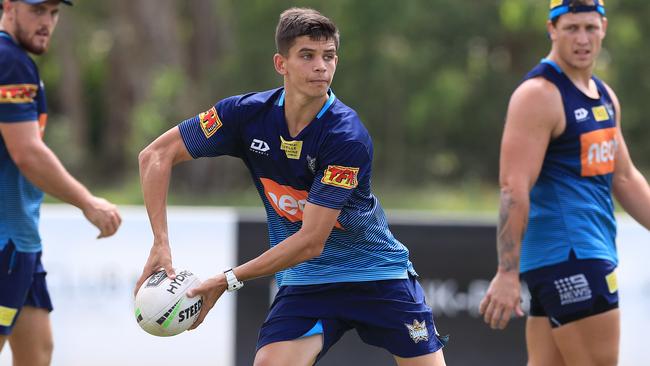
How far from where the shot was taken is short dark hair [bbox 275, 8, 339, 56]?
4.59 m

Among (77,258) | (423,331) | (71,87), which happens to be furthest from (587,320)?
(71,87)

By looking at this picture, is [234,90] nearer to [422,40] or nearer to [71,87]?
[422,40]

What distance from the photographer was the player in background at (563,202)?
513 centimetres

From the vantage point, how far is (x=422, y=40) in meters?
19.1

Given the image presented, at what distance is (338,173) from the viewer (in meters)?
4.54

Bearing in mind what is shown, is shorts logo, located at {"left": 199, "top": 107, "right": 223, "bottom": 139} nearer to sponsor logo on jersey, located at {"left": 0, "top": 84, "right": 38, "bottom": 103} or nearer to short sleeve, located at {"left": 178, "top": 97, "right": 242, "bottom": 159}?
short sleeve, located at {"left": 178, "top": 97, "right": 242, "bottom": 159}

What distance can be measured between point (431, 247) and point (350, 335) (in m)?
0.97

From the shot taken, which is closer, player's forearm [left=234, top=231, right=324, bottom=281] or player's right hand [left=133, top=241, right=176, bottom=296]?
player's forearm [left=234, top=231, right=324, bottom=281]

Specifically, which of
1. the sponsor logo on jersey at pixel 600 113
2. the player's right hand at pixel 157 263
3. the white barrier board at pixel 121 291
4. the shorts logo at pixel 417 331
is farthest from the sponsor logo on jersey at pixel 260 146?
the white barrier board at pixel 121 291

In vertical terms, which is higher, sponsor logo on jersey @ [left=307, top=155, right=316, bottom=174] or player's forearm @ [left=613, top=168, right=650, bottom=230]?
sponsor logo on jersey @ [left=307, top=155, right=316, bottom=174]

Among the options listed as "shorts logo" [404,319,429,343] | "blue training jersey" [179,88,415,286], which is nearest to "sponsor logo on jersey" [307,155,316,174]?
"blue training jersey" [179,88,415,286]

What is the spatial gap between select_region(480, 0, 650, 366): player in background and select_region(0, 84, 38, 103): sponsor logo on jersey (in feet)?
7.87

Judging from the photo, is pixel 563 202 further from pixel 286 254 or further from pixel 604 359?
pixel 286 254

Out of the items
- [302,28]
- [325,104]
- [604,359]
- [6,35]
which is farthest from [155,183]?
[604,359]
